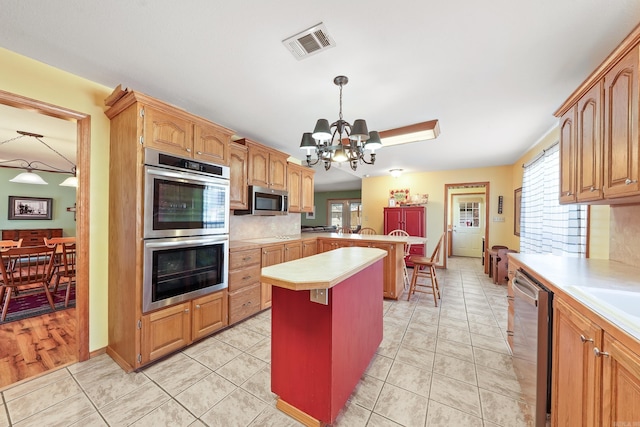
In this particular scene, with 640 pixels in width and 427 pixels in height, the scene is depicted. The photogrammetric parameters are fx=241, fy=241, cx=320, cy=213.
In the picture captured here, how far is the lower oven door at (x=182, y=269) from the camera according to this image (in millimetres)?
1922

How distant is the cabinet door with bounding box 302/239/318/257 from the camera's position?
3736 millimetres

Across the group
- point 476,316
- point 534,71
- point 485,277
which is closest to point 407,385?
point 476,316

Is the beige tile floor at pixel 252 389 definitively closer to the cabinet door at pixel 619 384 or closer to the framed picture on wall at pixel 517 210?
the cabinet door at pixel 619 384

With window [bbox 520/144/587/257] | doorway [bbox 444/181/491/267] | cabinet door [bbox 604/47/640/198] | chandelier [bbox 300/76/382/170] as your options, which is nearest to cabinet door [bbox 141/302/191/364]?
chandelier [bbox 300/76/382/170]

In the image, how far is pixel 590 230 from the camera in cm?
222

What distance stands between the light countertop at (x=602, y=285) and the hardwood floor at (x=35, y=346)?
3.45m

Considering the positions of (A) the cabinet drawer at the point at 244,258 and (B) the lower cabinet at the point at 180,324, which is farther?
(A) the cabinet drawer at the point at 244,258

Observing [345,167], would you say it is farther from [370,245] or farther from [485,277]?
[485,277]

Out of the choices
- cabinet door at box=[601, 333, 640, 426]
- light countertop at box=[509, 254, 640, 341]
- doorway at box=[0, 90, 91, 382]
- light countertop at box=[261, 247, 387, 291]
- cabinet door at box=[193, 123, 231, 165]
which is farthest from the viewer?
cabinet door at box=[193, 123, 231, 165]

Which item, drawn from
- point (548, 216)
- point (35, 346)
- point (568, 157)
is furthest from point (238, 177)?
point (548, 216)

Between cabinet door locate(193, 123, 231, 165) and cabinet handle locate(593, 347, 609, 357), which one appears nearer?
cabinet handle locate(593, 347, 609, 357)

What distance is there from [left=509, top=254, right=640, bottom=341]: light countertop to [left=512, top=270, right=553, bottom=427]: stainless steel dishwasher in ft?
0.35

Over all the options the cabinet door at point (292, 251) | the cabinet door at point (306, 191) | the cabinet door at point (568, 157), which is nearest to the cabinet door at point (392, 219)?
the cabinet door at point (306, 191)

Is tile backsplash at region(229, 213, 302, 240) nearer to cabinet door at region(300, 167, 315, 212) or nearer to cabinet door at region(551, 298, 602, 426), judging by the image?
cabinet door at region(300, 167, 315, 212)
